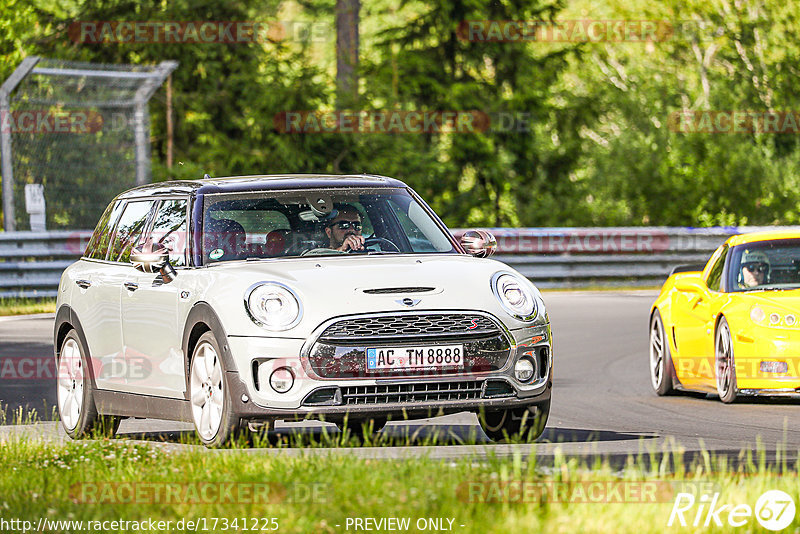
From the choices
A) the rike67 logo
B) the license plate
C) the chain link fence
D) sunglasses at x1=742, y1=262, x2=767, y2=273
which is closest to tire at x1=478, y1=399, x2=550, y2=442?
the license plate

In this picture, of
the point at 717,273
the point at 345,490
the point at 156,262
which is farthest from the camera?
the point at 717,273

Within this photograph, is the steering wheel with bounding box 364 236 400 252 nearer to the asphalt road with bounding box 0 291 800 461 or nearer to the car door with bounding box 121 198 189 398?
the car door with bounding box 121 198 189 398

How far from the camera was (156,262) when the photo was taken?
10.2 meters

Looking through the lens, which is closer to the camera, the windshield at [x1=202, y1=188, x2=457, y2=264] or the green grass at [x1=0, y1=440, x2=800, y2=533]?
the green grass at [x1=0, y1=440, x2=800, y2=533]

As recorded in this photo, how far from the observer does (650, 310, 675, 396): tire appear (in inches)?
559

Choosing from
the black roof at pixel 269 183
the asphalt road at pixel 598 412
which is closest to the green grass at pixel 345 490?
the asphalt road at pixel 598 412

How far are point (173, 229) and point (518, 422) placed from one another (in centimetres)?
253

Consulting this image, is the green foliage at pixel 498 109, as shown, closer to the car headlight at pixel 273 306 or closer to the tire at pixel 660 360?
the tire at pixel 660 360

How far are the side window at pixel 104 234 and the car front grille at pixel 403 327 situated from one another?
3028 mm

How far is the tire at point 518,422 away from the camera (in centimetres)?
978

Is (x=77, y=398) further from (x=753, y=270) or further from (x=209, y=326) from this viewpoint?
(x=753, y=270)

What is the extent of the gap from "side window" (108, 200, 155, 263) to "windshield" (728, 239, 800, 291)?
4.82 m

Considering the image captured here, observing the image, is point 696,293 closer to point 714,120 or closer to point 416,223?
point 416,223

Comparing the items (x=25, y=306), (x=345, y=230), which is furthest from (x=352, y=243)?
(x=25, y=306)
